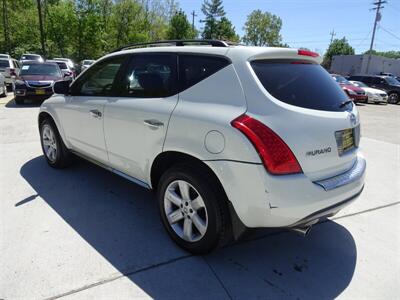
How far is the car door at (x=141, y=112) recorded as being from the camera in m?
2.79

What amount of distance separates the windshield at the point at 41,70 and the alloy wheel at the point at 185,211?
447 inches

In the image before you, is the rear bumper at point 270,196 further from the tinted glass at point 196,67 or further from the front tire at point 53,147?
the front tire at point 53,147

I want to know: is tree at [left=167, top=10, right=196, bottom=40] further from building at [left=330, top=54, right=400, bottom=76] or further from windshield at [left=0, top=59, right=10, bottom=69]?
windshield at [left=0, top=59, right=10, bottom=69]

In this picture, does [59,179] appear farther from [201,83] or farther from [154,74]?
[201,83]

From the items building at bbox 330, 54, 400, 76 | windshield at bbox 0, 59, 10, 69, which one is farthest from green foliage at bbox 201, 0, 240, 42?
windshield at bbox 0, 59, 10, 69

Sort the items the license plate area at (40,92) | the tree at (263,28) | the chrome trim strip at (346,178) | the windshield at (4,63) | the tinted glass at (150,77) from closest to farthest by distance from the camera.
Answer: the chrome trim strip at (346,178)
the tinted glass at (150,77)
the license plate area at (40,92)
the windshield at (4,63)
the tree at (263,28)

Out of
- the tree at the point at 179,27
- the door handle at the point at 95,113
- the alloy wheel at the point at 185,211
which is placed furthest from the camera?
the tree at the point at 179,27

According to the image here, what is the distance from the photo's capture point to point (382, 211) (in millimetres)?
3777

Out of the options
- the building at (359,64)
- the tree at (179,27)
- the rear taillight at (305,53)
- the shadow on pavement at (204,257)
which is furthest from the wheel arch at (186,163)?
the tree at (179,27)

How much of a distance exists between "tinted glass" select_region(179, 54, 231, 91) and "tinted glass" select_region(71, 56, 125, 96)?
1.01m

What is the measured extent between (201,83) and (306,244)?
72.3 inches

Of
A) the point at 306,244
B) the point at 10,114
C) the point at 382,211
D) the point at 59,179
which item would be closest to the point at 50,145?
the point at 59,179

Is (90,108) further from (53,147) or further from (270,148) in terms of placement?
(270,148)

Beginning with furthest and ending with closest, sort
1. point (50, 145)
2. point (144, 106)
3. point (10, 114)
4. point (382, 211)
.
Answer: point (10, 114), point (50, 145), point (382, 211), point (144, 106)
